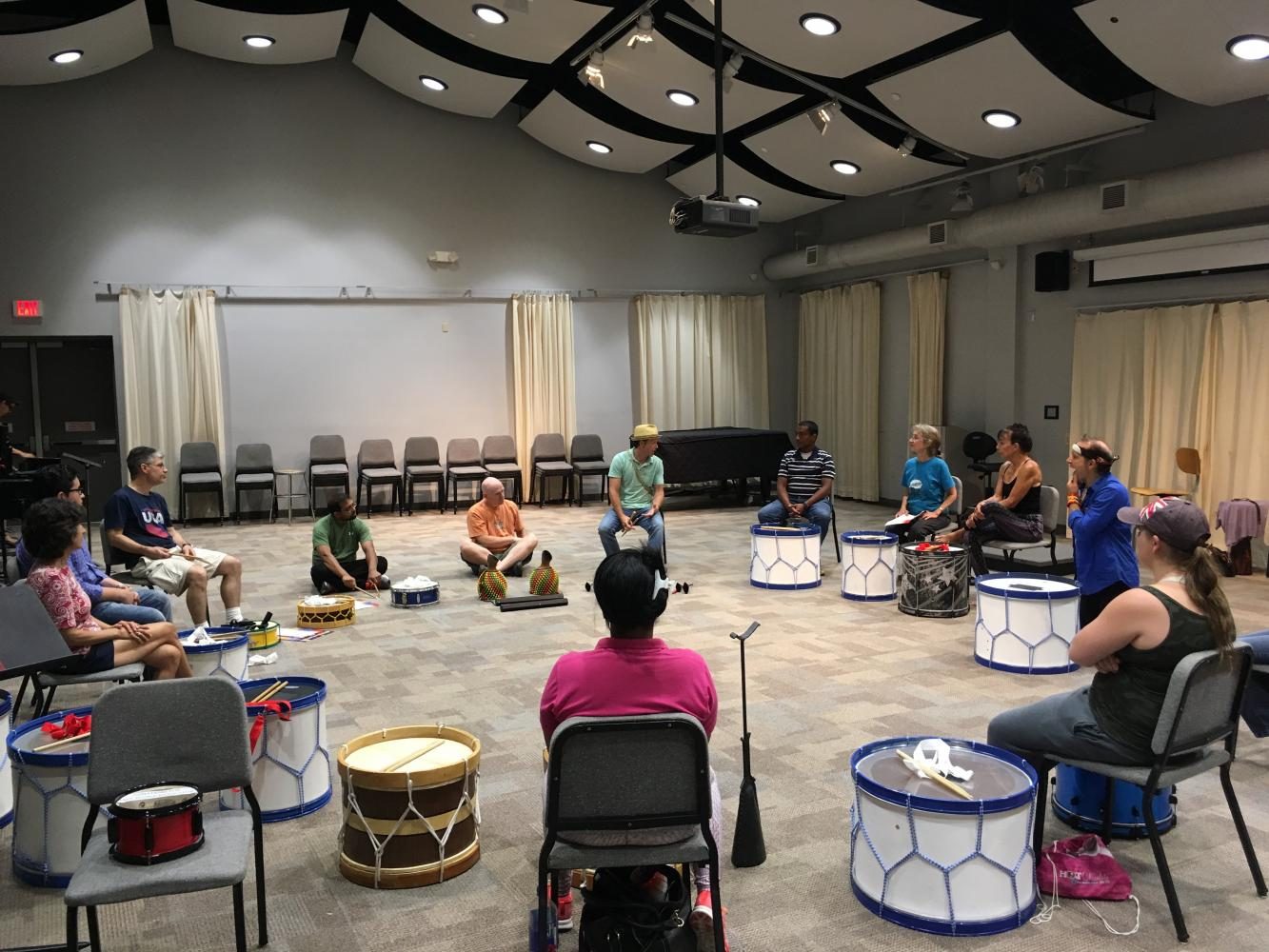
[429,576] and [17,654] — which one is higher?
[17,654]

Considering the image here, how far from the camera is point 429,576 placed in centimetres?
791

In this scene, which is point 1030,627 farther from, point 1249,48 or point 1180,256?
point 1180,256

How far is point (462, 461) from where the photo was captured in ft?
39.2

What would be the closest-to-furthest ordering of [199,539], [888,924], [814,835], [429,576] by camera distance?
[888,924]
[814,835]
[429,576]
[199,539]

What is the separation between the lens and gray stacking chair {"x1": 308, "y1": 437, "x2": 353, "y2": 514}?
1112cm

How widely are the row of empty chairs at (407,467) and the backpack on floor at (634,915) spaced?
9.13 meters

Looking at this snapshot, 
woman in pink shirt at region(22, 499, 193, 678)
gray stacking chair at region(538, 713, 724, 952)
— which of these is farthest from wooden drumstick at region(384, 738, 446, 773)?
woman in pink shirt at region(22, 499, 193, 678)

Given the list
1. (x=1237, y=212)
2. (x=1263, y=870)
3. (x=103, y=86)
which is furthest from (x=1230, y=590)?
(x=103, y=86)

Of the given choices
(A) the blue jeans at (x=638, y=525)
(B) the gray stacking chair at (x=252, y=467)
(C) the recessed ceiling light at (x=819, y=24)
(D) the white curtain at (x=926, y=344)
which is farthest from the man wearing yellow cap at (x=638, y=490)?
(B) the gray stacking chair at (x=252, y=467)

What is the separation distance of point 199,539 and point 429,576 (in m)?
3.32

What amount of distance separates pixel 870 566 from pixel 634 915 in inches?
185

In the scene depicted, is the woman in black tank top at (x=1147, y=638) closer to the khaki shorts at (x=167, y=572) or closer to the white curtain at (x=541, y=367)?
the khaki shorts at (x=167, y=572)

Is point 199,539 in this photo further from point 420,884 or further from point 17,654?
point 420,884

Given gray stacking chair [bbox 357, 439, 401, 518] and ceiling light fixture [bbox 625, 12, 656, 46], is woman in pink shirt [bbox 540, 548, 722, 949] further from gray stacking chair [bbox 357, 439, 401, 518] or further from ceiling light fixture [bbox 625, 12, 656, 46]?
gray stacking chair [bbox 357, 439, 401, 518]
